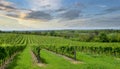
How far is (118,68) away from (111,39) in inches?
5040

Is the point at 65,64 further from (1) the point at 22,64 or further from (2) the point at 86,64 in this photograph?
(1) the point at 22,64

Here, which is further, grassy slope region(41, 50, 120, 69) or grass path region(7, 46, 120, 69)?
grass path region(7, 46, 120, 69)

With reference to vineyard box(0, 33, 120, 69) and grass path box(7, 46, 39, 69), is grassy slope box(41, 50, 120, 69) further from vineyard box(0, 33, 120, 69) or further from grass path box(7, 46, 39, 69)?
grass path box(7, 46, 39, 69)

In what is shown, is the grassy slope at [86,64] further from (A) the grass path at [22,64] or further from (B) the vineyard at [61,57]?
(A) the grass path at [22,64]

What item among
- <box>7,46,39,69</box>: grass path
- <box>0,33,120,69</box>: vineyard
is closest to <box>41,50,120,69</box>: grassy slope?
<box>0,33,120,69</box>: vineyard

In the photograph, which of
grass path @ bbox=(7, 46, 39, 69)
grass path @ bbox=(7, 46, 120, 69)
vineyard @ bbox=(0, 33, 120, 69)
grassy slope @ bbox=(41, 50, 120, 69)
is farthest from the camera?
vineyard @ bbox=(0, 33, 120, 69)

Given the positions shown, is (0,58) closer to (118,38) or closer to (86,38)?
(118,38)

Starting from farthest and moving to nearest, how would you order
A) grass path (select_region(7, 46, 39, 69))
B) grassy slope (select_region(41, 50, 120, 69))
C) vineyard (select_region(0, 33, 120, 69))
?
vineyard (select_region(0, 33, 120, 69)) → grass path (select_region(7, 46, 39, 69)) → grassy slope (select_region(41, 50, 120, 69))

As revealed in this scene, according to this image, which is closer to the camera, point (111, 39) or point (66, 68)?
point (66, 68)

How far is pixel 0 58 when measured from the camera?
130ft

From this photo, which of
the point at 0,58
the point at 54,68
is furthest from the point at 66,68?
the point at 0,58

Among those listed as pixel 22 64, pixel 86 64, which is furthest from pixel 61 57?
pixel 86 64

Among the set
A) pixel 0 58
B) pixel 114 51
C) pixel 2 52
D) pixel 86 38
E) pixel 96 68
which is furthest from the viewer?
pixel 86 38

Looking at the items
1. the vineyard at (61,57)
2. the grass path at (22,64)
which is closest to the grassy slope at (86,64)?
the vineyard at (61,57)
